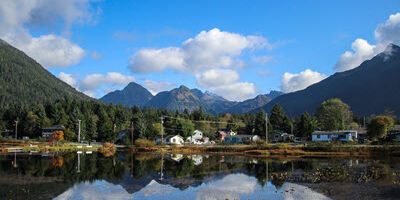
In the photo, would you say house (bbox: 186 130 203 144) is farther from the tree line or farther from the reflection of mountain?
the reflection of mountain

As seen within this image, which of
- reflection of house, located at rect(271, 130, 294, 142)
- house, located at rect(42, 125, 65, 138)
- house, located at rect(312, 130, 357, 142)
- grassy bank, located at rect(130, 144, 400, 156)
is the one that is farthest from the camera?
house, located at rect(42, 125, 65, 138)

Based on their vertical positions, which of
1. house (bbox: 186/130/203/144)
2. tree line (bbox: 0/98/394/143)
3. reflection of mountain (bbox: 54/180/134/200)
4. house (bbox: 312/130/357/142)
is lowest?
house (bbox: 186/130/203/144)

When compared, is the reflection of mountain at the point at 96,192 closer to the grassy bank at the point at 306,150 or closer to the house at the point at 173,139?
the grassy bank at the point at 306,150

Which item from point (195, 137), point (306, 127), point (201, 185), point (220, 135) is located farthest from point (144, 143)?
point (201, 185)

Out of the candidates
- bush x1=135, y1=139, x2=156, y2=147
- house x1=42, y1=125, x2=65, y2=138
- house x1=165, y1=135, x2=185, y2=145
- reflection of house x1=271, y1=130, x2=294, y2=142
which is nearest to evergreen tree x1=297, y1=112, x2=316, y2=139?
reflection of house x1=271, y1=130, x2=294, y2=142

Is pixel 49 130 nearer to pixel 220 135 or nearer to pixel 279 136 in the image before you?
pixel 220 135

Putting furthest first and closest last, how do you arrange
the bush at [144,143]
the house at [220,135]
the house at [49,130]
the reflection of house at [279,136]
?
the house at [220,135], the house at [49,130], the reflection of house at [279,136], the bush at [144,143]

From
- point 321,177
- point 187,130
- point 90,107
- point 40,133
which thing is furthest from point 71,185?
point 90,107

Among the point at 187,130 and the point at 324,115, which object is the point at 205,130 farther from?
the point at 324,115

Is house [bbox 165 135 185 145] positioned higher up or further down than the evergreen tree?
further down

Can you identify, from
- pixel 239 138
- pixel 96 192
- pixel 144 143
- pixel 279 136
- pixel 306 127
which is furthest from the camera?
pixel 239 138

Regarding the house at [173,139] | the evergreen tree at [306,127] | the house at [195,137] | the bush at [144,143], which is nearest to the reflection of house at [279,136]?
the evergreen tree at [306,127]

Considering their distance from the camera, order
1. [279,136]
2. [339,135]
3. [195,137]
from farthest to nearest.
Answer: [195,137]
[279,136]
[339,135]

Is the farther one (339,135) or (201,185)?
(339,135)
